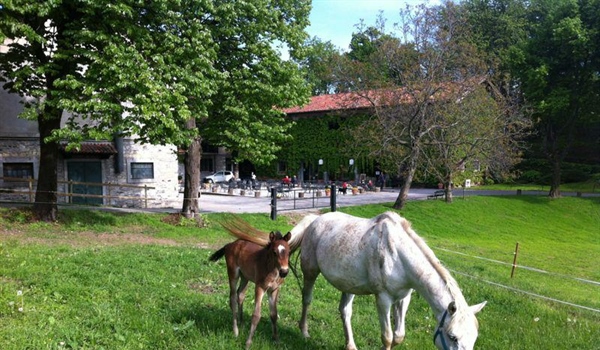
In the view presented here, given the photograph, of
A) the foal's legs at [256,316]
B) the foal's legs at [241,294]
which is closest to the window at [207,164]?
the foal's legs at [241,294]

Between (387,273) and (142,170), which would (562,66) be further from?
(387,273)

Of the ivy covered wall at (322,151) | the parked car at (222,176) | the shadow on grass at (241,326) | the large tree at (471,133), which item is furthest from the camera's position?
the parked car at (222,176)

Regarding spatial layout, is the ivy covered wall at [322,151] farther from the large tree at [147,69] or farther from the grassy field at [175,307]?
the grassy field at [175,307]

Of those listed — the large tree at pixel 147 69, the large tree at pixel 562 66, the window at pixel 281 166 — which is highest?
A: the large tree at pixel 562 66

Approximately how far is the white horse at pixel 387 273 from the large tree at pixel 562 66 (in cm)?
3142

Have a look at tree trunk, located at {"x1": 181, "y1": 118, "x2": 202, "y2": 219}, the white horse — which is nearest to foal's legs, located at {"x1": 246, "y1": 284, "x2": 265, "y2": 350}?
the white horse

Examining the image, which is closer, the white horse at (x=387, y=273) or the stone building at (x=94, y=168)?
the white horse at (x=387, y=273)

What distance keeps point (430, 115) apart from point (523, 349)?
77.1 ft

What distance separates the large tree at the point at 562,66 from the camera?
108 feet

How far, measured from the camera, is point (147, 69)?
45.8ft

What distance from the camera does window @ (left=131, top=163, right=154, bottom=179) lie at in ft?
86.9

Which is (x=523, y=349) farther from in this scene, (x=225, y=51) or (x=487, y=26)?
(x=487, y=26)

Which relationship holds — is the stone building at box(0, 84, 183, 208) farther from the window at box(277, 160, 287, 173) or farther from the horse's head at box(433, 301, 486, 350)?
the window at box(277, 160, 287, 173)

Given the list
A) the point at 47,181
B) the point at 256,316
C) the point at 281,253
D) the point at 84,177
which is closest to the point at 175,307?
the point at 256,316
